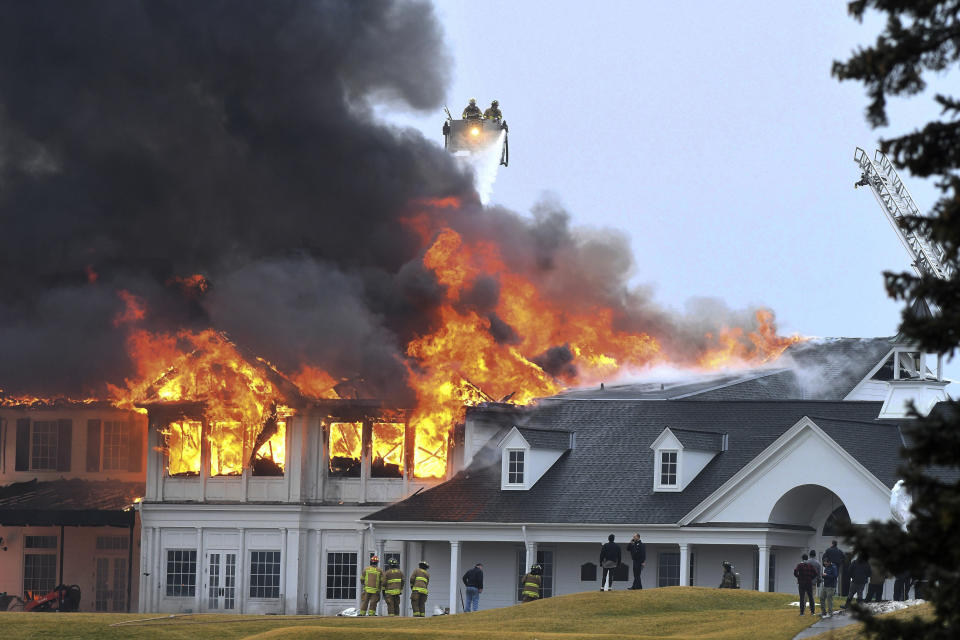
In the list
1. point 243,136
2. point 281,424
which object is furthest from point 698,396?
point 243,136

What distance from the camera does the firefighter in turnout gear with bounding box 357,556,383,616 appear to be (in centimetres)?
4238

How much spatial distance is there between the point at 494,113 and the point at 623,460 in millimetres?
16678

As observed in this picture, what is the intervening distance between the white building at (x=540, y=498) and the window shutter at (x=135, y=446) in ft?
10.4

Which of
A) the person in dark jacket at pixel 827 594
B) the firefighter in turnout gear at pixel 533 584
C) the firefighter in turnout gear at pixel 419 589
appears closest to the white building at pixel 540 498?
the firefighter in turnout gear at pixel 533 584

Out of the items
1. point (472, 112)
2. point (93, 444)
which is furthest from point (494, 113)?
point (93, 444)

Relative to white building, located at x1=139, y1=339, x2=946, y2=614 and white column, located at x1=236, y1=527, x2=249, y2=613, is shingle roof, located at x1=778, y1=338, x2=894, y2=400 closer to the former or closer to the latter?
white building, located at x1=139, y1=339, x2=946, y2=614

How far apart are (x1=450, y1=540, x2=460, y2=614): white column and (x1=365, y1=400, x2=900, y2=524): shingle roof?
2.65 feet

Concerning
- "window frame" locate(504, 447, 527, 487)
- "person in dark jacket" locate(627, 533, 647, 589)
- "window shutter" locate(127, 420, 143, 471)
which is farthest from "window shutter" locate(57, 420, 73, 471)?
"person in dark jacket" locate(627, 533, 647, 589)

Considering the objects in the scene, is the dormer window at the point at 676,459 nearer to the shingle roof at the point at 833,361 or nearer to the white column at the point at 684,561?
the white column at the point at 684,561

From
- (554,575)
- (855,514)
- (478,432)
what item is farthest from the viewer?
(478,432)

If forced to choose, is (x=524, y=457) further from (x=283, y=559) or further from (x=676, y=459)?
(x=283, y=559)

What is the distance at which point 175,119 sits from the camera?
4806 cm

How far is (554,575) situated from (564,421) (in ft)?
19.2

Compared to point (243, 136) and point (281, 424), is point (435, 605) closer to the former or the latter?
point (281, 424)
